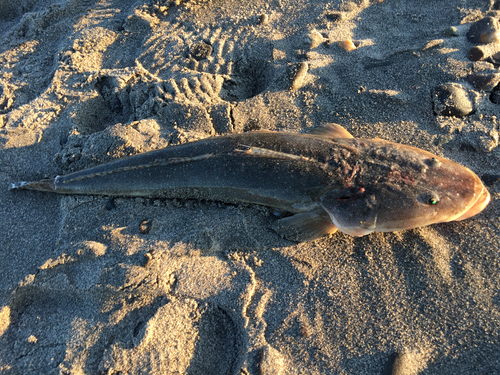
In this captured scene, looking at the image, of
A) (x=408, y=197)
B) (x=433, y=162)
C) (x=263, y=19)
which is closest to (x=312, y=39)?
(x=263, y=19)

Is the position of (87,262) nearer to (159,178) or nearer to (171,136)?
(159,178)

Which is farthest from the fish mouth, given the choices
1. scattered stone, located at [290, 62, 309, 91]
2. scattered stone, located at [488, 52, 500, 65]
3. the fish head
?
scattered stone, located at [290, 62, 309, 91]

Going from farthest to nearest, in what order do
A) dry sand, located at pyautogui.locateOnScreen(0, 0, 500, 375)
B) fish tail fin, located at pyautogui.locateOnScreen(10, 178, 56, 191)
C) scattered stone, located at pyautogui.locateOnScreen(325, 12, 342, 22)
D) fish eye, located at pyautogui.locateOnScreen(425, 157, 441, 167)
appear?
scattered stone, located at pyautogui.locateOnScreen(325, 12, 342, 22)
fish tail fin, located at pyautogui.locateOnScreen(10, 178, 56, 191)
fish eye, located at pyautogui.locateOnScreen(425, 157, 441, 167)
dry sand, located at pyautogui.locateOnScreen(0, 0, 500, 375)

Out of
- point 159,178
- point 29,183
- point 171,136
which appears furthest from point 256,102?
point 29,183

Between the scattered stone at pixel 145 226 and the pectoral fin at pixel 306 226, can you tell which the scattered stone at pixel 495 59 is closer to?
the pectoral fin at pixel 306 226

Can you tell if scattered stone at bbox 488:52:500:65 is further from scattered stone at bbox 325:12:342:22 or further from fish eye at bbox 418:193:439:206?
fish eye at bbox 418:193:439:206

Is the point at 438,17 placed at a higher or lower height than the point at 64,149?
higher

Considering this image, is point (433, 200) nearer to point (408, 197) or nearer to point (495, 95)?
point (408, 197)
